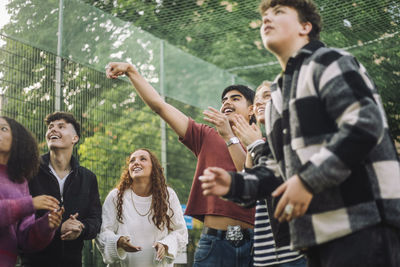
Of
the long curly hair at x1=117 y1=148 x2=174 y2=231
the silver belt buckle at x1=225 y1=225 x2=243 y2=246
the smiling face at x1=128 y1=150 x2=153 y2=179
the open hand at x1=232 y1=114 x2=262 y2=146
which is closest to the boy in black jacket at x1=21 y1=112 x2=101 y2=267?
the long curly hair at x1=117 y1=148 x2=174 y2=231

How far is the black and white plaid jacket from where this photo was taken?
1.41 meters

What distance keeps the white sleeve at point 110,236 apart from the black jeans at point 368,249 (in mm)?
2372

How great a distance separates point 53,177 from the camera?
357 centimetres

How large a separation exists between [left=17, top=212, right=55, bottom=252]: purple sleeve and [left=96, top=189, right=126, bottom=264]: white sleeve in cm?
74

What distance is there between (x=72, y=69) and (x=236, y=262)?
2.68 metres

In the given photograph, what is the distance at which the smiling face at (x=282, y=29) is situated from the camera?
179cm

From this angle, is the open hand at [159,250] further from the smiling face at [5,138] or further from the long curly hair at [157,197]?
the smiling face at [5,138]

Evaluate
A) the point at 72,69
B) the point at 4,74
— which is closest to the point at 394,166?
the point at 4,74

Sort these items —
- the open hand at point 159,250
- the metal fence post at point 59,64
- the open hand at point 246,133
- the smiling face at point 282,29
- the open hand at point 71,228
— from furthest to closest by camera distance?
the metal fence post at point 59,64 < the open hand at point 159,250 < the open hand at point 71,228 < the open hand at point 246,133 < the smiling face at point 282,29

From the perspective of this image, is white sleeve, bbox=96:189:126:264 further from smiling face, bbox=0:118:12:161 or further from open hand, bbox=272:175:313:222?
open hand, bbox=272:175:313:222

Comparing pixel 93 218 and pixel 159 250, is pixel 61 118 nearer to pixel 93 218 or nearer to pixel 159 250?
pixel 93 218

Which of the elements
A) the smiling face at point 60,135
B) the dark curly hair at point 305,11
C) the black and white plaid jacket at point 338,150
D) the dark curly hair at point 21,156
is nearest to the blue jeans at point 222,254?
the dark curly hair at point 21,156

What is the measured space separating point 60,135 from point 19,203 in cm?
125

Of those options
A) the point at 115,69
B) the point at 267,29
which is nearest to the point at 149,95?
the point at 115,69
